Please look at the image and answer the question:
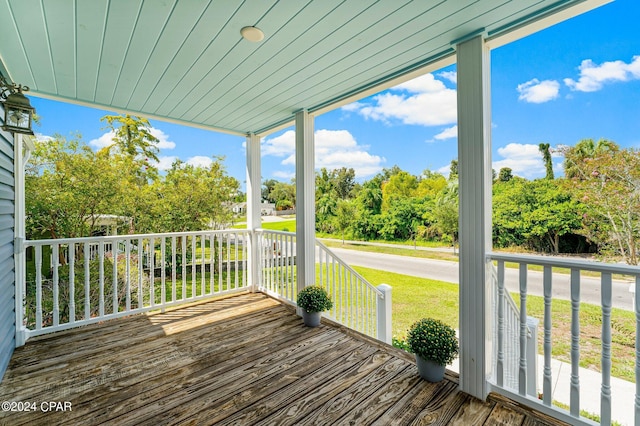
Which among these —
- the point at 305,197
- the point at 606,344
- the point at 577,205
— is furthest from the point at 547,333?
the point at 305,197

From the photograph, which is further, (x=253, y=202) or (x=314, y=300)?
(x=253, y=202)

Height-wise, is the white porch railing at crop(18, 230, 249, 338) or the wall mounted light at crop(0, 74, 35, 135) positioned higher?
the wall mounted light at crop(0, 74, 35, 135)

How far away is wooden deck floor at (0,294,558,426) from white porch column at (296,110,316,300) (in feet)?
2.16

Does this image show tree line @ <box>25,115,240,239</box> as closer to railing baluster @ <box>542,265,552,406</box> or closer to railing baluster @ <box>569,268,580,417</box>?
railing baluster @ <box>542,265,552,406</box>

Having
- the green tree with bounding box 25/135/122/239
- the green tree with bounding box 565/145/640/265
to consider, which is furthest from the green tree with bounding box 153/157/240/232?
the green tree with bounding box 565/145/640/265

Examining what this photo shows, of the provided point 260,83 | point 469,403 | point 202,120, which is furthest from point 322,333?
point 202,120

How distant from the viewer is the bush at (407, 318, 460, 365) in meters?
1.99

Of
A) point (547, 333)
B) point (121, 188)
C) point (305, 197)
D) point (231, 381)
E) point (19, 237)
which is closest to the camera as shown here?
point (547, 333)

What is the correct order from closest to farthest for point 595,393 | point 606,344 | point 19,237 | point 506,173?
point 606,344 < point 506,173 < point 19,237 < point 595,393

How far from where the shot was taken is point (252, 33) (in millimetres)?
1823

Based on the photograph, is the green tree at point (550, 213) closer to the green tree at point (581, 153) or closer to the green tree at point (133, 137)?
the green tree at point (581, 153)

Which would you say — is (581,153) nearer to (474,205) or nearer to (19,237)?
(474,205)

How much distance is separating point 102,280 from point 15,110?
1906mm

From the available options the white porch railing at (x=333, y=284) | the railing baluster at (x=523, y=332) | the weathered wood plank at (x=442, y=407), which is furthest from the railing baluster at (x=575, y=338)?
the white porch railing at (x=333, y=284)
